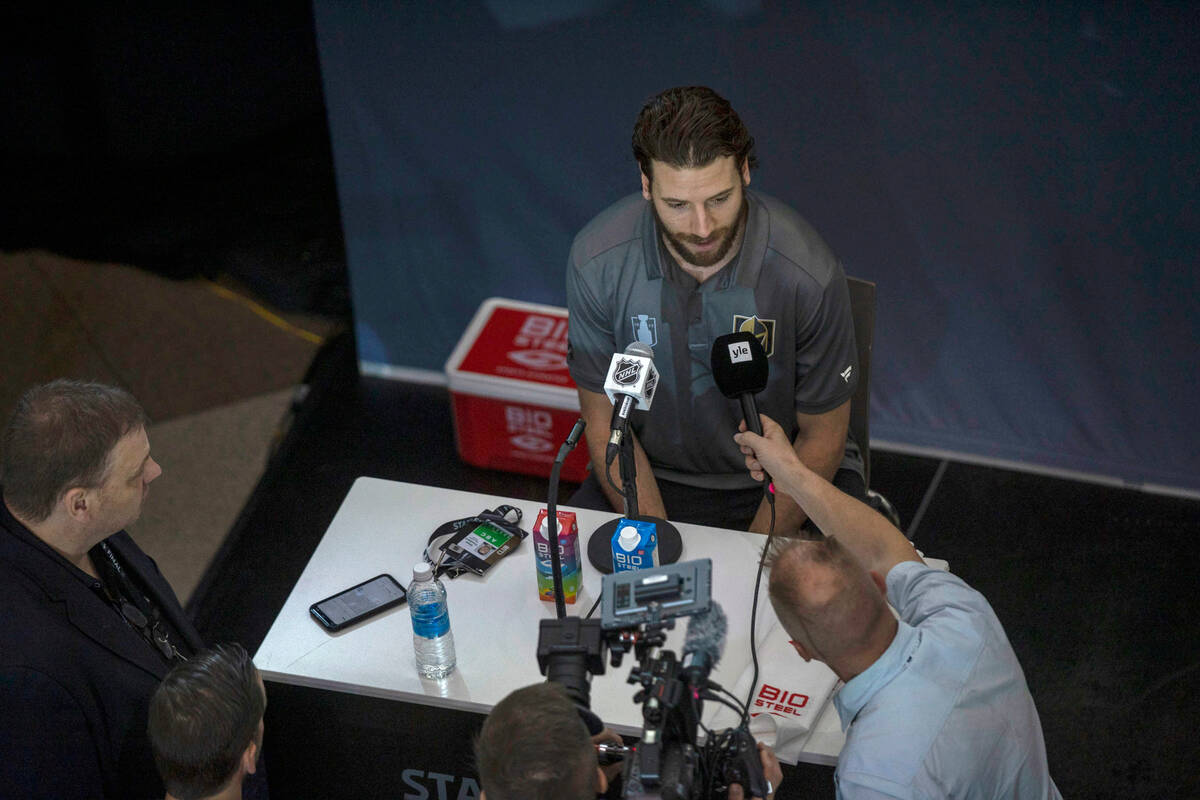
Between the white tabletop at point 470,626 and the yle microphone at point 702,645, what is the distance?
0.47 metres

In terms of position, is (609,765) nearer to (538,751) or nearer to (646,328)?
(538,751)

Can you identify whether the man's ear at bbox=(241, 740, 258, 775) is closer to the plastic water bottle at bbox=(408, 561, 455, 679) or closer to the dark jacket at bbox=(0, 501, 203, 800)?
the dark jacket at bbox=(0, 501, 203, 800)

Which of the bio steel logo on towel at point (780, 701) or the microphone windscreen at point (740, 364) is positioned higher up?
the microphone windscreen at point (740, 364)

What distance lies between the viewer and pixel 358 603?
2.98 meters

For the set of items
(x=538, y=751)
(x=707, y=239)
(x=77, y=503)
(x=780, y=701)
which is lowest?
(x=780, y=701)

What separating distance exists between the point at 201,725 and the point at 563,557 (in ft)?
2.78

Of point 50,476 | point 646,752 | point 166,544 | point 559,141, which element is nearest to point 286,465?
point 166,544

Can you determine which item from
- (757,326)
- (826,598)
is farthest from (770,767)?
(757,326)

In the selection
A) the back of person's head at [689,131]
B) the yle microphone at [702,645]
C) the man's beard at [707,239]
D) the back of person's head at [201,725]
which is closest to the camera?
the yle microphone at [702,645]

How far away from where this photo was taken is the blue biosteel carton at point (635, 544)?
289 cm

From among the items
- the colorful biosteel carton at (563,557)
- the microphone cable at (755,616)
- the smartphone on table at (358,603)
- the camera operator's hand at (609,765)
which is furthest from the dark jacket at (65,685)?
the microphone cable at (755,616)

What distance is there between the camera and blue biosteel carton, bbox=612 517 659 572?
9.49 feet

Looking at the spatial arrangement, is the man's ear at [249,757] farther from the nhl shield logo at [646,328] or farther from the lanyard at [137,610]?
the nhl shield logo at [646,328]

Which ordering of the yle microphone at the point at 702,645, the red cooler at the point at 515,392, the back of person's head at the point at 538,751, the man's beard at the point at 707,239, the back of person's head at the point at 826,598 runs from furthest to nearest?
the red cooler at the point at 515,392
the man's beard at the point at 707,239
the back of person's head at the point at 826,598
the yle microphone at the point at 702,645
the back of person's head at the point at 538,751
